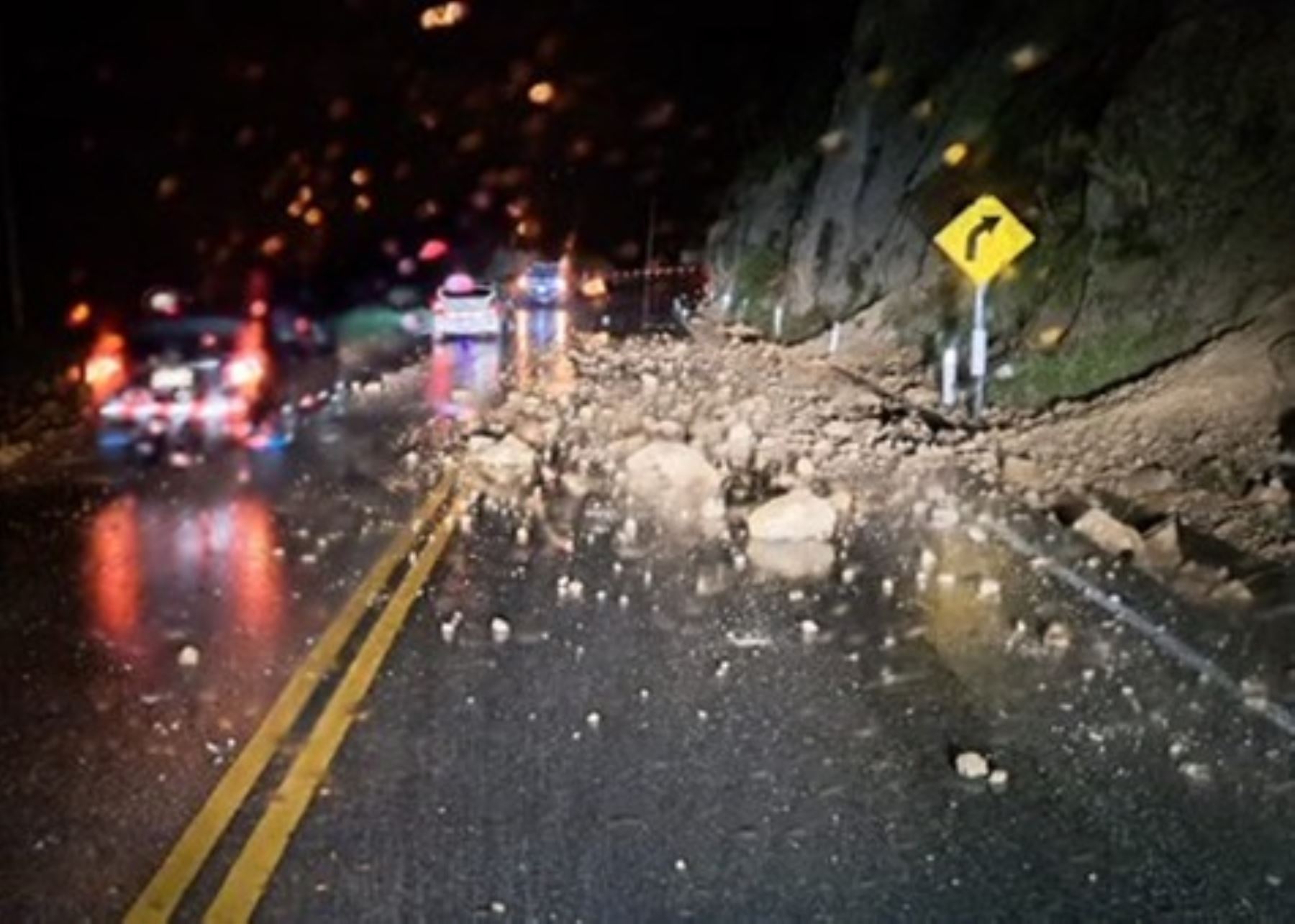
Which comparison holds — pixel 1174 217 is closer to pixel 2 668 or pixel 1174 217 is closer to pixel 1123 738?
pixel 1123 738

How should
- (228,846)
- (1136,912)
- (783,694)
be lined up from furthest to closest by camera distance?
(783,694), (228,846), (1136,912)

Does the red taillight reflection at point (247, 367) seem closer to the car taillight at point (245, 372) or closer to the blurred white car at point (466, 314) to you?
the car taillight at point (245, 372)

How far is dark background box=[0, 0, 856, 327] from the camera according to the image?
123 ft

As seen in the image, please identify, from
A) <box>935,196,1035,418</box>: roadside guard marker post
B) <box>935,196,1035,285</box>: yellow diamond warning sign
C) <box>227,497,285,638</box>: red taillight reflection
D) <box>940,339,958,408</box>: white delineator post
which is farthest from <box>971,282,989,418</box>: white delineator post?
<box>227,497,285,638</box>: red taillight reflection

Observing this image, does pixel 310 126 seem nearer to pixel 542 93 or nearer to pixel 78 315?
pixel 78 315

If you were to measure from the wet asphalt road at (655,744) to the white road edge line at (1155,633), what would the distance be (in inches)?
4.2

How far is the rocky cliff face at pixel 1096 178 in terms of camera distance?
19.6 metres

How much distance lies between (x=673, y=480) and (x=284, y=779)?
918cm

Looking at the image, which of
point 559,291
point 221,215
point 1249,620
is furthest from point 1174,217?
point 559,291

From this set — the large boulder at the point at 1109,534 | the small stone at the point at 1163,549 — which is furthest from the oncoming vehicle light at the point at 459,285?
the small stone at the point at 1163,549

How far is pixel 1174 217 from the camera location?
2055cm

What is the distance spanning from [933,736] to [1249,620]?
11.4 feet

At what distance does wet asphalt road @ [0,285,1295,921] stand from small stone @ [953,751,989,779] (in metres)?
0.11

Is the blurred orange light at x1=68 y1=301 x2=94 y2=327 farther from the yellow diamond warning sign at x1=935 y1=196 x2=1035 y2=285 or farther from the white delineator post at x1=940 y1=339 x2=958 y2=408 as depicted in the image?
the yellow diamond warning sign at x1=935 y1=196 x2=1035 y2=285
